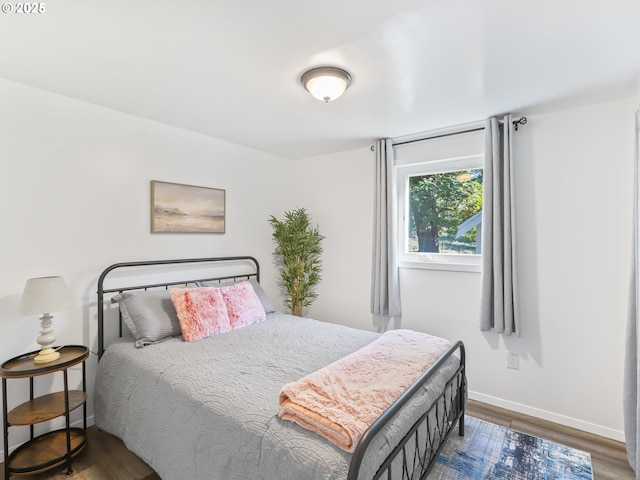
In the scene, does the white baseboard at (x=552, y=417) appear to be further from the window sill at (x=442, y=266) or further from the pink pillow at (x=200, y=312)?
the pink pillow at (x=200, y=312)

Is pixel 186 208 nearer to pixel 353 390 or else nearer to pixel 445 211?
pixel 353 390

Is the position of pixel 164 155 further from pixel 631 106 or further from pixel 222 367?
pixel 631 106

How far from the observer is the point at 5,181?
206cm

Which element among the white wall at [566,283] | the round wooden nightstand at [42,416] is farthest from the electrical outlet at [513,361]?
the round wooden nightstand at [42,416]

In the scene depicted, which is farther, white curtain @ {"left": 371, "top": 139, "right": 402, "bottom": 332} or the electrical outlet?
white curtain @ {"left": 371, "top": 139, "right": 402, "bottom": 332}

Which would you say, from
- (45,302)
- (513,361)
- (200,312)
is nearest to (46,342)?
(45,302)

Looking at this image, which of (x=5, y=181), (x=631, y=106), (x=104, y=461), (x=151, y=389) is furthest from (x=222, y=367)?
(x=631, y=106)

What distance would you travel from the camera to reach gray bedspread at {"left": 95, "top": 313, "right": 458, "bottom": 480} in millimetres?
1303

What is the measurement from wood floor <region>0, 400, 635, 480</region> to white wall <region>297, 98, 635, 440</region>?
0.12m

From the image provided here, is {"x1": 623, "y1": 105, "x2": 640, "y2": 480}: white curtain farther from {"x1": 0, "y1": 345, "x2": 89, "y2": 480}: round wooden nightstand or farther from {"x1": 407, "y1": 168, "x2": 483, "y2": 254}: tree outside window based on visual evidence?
{"x1": 0, "y1": 345, "x2": 89, "y2": 480}: round wooden nightstand

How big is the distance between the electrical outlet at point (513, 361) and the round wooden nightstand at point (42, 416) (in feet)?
10.2

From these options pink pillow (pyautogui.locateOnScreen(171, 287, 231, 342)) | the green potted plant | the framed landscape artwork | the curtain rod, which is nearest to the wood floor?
pink pillow (pyautogui.locateOnScreen(171, 287, 231, 342))

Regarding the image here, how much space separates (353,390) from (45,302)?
6.00 feet

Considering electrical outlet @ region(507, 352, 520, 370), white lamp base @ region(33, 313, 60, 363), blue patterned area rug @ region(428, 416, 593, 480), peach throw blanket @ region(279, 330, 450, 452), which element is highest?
white lamp base @ region(33, 313, 60, 363)
